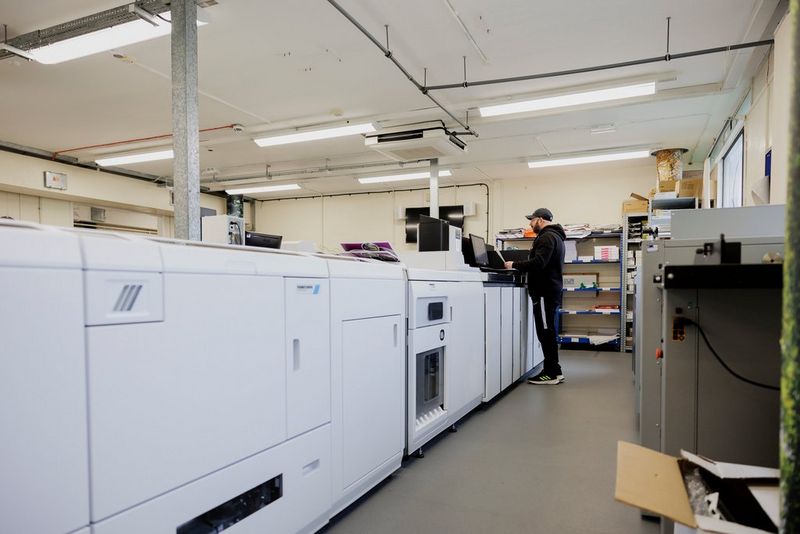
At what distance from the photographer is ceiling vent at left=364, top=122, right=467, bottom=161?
4.81 m

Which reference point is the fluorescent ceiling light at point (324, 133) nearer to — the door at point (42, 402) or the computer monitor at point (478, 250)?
the computer monitor at point (478, 250)

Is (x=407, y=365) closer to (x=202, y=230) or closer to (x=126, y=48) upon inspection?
(x=202, y=230)

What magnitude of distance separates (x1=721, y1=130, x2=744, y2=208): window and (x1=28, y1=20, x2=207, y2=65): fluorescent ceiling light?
4912 mm

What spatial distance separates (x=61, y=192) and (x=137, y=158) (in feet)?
4.35

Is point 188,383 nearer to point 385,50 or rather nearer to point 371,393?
point 371,393

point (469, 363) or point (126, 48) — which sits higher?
point (126, 48)

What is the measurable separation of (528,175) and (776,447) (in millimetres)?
6830

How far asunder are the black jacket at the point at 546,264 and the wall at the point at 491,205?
3.49 meters

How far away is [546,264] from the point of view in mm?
4211

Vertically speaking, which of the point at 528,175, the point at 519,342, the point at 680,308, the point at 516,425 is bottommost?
the point at 516,425

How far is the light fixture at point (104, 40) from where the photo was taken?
3113 millimetres

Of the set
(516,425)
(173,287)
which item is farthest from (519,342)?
(173,287)

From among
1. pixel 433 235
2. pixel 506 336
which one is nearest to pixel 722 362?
pixel 433 235

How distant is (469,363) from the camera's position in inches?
121
